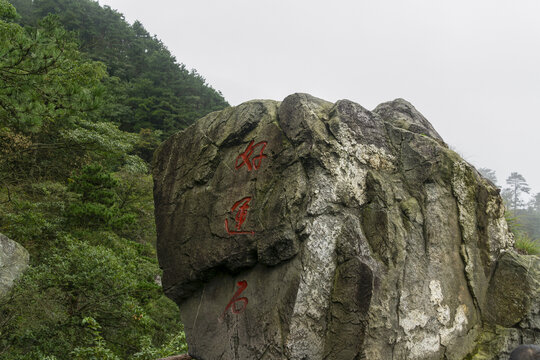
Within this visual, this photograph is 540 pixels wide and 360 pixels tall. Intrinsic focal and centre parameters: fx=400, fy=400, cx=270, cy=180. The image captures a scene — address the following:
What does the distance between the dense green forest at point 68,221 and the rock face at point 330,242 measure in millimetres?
2309

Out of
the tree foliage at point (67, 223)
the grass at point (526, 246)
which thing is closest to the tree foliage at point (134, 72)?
the tree foliage at point (67, 223)

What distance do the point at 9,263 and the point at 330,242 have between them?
6280 millimetres

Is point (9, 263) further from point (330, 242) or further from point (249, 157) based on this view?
point (330, 242)

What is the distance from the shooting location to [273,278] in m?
3.65

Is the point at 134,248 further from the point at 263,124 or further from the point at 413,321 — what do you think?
the point at 413,321

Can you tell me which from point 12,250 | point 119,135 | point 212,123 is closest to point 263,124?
point 212,123

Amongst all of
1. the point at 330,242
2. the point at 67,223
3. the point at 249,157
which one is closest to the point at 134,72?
the point at 67,223

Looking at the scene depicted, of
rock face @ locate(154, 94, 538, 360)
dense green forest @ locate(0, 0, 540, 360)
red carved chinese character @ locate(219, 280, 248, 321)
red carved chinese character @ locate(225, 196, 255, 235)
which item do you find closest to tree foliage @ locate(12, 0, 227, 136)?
dense green forest @ locate(0, 0, 540, 360)

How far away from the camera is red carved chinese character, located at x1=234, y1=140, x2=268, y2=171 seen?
4.10 m

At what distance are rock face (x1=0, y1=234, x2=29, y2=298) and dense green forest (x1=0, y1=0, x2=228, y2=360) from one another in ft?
1.26

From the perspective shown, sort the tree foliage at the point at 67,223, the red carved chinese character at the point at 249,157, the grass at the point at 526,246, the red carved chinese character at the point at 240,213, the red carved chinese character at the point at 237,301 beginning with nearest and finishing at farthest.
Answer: the red carved chinese character at the point at 237,301 < the red carved chinese character at the point at 240,213 < the red carved chinese character at the point at 249,157 < the grass at the point at 526,246 < the tree foliage at the point at 67,223

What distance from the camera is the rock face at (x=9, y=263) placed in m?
7.00

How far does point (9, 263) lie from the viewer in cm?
705

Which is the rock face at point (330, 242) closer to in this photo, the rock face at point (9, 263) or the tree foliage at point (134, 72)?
the rock face at point (9, 263)
